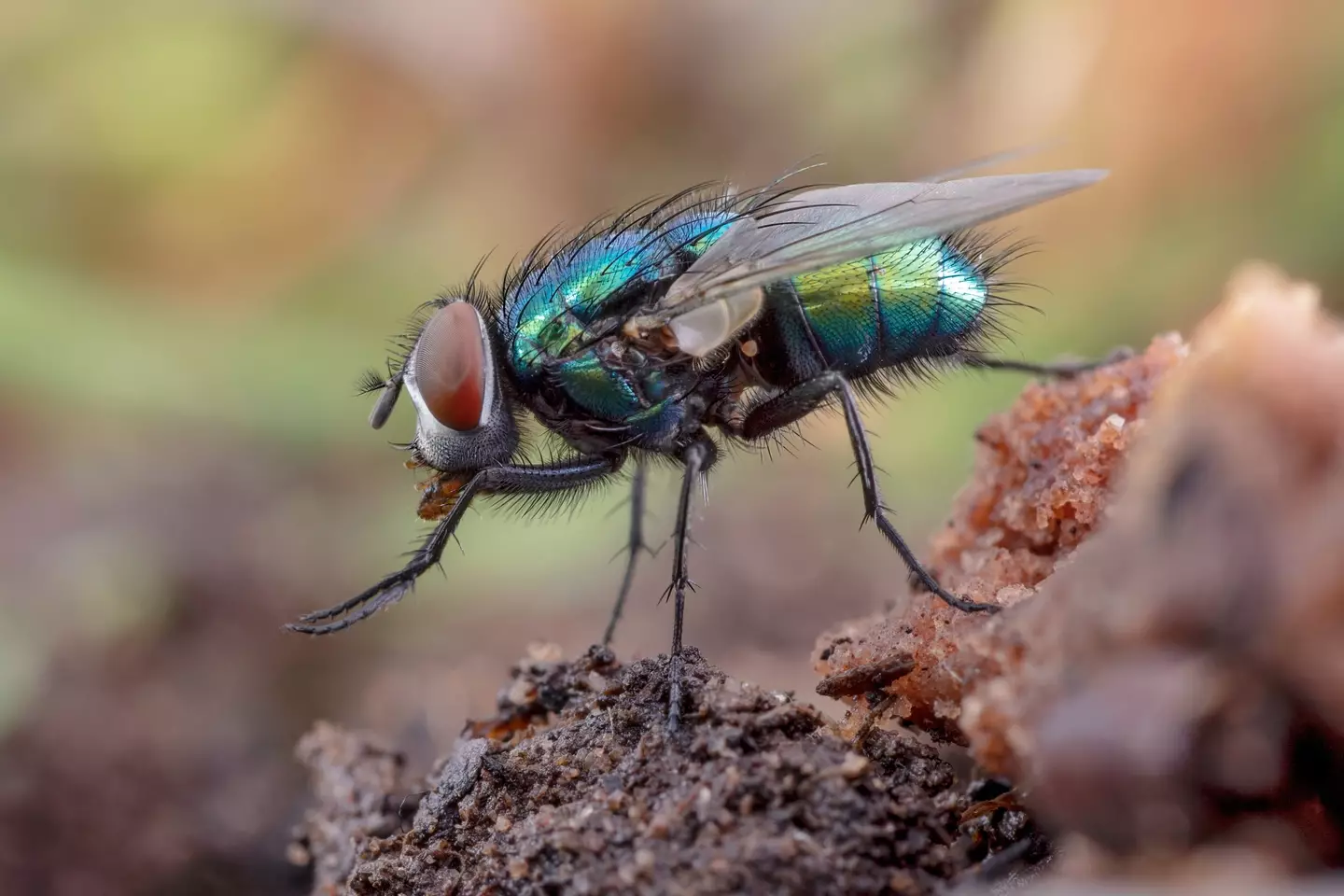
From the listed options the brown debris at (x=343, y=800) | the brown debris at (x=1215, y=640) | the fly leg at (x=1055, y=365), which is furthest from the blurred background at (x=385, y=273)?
the brown debris at (x=1215, y=640)

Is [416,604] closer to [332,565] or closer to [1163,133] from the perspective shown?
[332,565]

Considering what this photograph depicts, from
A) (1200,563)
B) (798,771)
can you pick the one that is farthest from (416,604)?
(1200,563)

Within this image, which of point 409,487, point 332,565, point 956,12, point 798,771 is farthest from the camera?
point 956,12

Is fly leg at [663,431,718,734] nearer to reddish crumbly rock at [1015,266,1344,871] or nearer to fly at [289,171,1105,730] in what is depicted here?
fly at [289,171,1105,730]

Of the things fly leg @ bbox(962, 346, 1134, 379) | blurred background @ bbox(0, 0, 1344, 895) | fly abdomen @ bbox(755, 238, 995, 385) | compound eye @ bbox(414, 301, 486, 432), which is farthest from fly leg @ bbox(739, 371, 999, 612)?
blurred background @ bbox(0, 0, 1344, 895)

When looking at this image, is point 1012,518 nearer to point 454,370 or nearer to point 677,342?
point 677,342
